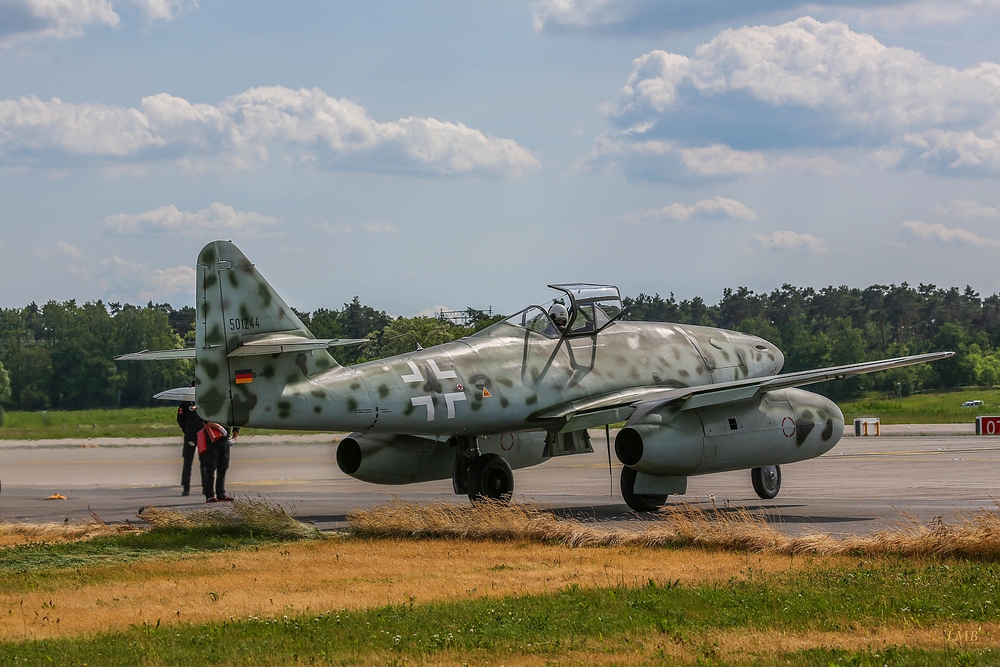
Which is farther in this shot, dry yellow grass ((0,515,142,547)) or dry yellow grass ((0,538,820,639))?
dry yellow grass ((0,515,142,547))

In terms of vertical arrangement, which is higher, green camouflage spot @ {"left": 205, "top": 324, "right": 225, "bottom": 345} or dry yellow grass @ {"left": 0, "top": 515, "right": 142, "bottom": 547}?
green camouflage spot @ {"left": 205, "top": 324, "right": 225, "bottom": 345}

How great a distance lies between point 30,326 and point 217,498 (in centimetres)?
13995

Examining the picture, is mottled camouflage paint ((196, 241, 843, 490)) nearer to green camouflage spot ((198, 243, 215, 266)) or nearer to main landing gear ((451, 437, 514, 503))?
green camouflage spot ((198, 243, 215, 266))

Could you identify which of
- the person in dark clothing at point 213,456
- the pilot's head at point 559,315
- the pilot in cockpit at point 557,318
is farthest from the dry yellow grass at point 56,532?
the pilot's head at point 559,315

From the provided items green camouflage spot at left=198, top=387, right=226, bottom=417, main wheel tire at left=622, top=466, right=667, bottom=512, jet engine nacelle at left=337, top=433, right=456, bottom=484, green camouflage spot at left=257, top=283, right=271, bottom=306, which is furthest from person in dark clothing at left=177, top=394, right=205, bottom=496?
main wheel tire at left=622, top=466, right=667, bottom=512

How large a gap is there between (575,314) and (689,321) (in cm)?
11998

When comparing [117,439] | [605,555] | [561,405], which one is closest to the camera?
[605,555]

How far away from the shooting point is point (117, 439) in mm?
56219

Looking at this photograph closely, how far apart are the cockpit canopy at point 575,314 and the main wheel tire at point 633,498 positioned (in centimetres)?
250

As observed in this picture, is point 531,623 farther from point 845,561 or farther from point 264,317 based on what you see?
point 264,317

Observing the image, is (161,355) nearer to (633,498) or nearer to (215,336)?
(215,336)

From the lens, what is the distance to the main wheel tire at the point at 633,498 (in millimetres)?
17766

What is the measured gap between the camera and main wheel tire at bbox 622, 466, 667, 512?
17766 millimetres

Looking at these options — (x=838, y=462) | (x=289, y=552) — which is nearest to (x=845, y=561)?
(x=289, y=552)
